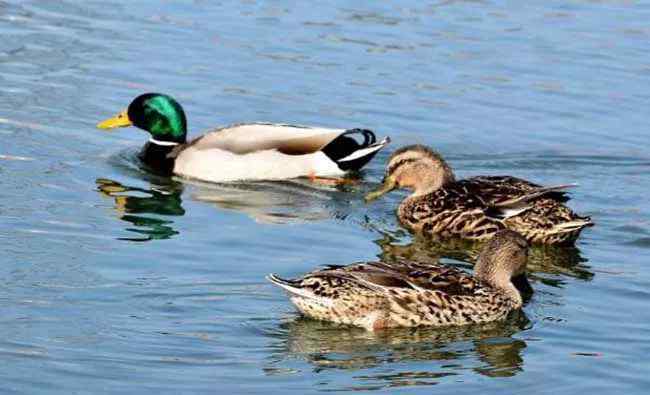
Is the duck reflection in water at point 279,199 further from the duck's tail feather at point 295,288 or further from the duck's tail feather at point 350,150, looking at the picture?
the duck's tail feather at point 295,288

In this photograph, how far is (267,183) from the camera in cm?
1593

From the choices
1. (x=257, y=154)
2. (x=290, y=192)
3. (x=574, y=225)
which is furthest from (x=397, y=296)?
(x=257, y=154)

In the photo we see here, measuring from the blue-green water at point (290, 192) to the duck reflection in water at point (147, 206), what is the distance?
0.04m

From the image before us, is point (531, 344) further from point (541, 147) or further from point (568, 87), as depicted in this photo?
point (568, 87)

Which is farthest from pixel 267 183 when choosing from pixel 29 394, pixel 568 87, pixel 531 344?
pixel 29 394

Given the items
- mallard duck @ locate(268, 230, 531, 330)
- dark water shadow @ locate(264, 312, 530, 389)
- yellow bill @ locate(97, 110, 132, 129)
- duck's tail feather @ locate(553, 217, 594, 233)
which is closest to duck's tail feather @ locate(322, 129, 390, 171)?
yellow bill @ locate(97, 110, 132, 129)

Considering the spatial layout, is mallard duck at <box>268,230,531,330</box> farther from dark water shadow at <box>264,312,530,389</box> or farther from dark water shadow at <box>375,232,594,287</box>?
dark water shadow at <box>375,232,594,287</box>

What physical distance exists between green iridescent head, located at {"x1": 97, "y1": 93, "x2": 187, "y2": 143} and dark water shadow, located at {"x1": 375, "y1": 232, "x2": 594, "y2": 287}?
332 centimetres

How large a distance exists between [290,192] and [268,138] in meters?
0.79

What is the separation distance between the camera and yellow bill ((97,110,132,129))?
1641cm

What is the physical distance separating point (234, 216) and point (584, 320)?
3.75 metres

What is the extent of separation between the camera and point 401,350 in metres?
10.6

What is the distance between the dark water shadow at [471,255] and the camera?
42.0ft

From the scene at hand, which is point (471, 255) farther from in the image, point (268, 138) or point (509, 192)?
point (268, 138)
